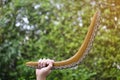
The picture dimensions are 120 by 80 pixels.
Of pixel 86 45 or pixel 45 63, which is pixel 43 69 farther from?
pixel 86 45

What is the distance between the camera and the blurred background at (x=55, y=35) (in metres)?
6.80

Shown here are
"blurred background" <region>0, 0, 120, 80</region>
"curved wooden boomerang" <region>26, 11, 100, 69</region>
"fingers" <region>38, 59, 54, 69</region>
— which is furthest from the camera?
"blurred background" <region>0, 0, 120, 80</region>

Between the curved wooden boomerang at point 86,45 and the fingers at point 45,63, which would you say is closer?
the curved wooden boomerang at point 86,45

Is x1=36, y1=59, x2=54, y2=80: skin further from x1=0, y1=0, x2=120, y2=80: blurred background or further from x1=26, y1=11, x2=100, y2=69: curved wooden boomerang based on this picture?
x1=0, y1=0, x2=120, y2=80: blurred background

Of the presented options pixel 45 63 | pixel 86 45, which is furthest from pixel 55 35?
pixel 86 45

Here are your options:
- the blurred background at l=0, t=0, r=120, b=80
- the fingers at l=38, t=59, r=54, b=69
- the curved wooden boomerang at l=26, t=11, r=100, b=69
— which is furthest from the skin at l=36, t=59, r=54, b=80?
the blurred background at l=0, t=0, r=120, b=80

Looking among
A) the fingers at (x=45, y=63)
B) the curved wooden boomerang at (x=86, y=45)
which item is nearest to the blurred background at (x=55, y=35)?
the fingers at (x=45, y=63)

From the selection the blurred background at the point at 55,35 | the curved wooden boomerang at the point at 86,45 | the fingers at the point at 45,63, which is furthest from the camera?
the blurred background at the point at 55,35

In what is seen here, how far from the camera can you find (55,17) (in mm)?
7172

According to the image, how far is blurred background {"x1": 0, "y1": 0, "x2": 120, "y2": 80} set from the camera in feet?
22.3

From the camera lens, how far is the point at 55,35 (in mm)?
6906

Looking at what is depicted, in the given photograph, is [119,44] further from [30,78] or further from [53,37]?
[30,78]

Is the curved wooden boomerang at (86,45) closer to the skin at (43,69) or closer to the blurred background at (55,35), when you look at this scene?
the skin at (43,69)

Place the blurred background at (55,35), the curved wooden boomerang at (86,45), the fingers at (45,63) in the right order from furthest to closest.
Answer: the blurred background at (55,35) → the fingers at (45,63) → the curved wooden boomerang at (86,45)
